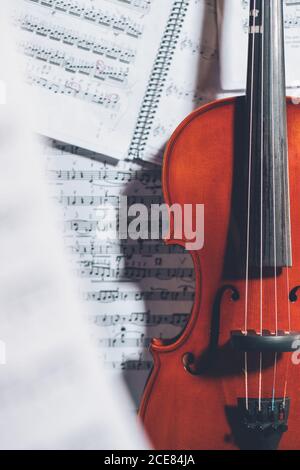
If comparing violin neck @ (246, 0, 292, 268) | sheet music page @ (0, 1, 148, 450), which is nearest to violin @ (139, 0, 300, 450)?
violin neck @ (246, 0, 292, 268)

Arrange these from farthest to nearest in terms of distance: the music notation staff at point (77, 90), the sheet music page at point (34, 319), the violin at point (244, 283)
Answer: the music notation staff at point (77, 90), the sheet music page at point (34, 319), the violin at point (244, 283)

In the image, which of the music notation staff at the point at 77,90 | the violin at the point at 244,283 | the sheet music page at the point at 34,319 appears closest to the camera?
the violin at the point at 244,283

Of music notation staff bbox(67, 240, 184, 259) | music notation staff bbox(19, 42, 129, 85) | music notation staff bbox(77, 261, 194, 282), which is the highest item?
music notation staff bbox(19, 42, 129, 85)

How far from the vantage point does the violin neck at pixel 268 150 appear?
0.81m

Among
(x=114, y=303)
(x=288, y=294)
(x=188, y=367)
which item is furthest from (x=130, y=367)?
(x=288, y=294)

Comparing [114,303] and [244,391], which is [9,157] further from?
[244,391]

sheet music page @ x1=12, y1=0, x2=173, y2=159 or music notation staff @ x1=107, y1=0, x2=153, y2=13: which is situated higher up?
music notation staff @ x1=107, y1=0, x2=153, y2=13

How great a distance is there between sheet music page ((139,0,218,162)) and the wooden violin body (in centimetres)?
19

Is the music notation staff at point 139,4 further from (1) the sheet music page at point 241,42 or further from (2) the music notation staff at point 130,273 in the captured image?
(2) the music notation staff at point 130,273

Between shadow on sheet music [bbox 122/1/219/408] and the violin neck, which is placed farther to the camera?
shadow on sheet music [bbox 122/1/219/408]

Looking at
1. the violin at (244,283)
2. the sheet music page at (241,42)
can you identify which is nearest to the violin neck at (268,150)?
the violin at (244,283)

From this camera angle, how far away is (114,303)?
104 centimetres

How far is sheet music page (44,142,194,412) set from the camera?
1029 millimetres

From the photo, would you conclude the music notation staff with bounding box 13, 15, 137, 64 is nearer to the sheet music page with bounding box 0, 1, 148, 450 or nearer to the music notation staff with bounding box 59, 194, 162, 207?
the sheet music page with bounding box 0, 1, 148, 450
